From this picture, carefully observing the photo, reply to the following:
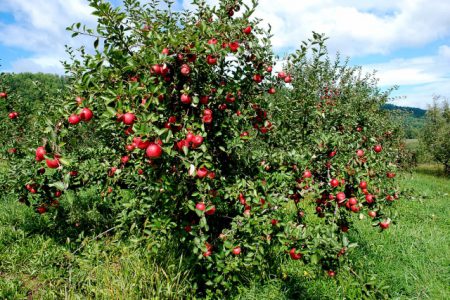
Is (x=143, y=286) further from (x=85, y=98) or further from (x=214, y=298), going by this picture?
(x=85, y=98)

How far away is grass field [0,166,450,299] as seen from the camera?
10.7ft

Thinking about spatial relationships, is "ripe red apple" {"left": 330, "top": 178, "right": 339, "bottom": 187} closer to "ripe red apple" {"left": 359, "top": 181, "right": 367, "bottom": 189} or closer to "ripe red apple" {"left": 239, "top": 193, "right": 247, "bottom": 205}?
"ripe red apple" {"left": 359, "top": 181, "right": 367, "bottom": 189}

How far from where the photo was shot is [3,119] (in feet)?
17.7

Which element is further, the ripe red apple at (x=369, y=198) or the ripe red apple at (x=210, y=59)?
the ripe red apple at (x=369, y=198)

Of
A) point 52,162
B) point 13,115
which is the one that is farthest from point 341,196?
point 13,115

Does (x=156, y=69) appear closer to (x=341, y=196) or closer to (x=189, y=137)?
(x=189, y=137)

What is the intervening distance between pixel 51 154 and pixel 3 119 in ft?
14.6

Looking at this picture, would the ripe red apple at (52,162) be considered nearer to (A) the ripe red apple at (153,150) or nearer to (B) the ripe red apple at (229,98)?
(A) the ripe red apple at (153,150)

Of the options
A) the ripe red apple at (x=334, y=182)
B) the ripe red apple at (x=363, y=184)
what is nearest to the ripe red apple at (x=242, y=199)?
the ripe red apple at (x=334, y=182)

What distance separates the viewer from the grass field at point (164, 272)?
326cm

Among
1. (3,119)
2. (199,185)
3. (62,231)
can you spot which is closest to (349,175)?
(199,185)

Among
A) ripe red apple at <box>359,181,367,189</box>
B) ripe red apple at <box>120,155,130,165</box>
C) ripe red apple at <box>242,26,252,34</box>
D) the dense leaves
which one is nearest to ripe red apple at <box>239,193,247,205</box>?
the dense leaves

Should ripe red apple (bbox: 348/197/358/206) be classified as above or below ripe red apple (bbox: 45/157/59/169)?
below

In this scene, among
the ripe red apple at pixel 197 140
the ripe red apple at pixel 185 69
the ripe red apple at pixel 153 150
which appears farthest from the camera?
the ripe red apple at pixel 185 69
